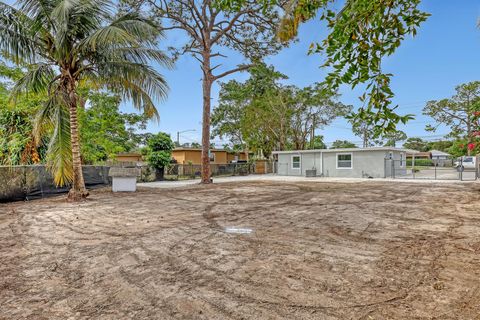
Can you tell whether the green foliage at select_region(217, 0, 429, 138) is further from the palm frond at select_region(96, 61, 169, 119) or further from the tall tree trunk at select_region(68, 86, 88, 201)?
the tall tree trunk at select_region(68, 86, 88, 201)

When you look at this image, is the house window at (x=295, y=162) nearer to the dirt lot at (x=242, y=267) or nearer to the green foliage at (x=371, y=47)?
the dirt lot at (x=242, y=267)

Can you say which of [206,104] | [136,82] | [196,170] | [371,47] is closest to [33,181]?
[136,82]

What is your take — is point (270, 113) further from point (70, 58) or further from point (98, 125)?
point (70, 58)

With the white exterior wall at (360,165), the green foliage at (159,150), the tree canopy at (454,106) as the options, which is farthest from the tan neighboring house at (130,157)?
the tree canopy at (454,106)

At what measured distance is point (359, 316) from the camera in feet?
7.00

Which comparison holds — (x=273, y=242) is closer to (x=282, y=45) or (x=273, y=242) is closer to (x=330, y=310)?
(x=330, y=310)

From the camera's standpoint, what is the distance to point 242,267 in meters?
3.14

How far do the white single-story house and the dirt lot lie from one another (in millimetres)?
13339

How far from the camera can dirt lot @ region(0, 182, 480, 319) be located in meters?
2.29

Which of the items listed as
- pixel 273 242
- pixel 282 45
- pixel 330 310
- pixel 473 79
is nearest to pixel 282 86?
pixel 282 45

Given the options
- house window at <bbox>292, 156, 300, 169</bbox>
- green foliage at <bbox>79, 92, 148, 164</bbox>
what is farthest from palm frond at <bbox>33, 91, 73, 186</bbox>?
house window at <bbox>292, 156, 300, 169</bbox>

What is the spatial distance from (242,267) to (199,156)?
956 inches

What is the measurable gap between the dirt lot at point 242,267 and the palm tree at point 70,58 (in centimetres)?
317

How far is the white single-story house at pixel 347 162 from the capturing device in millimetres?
18469
